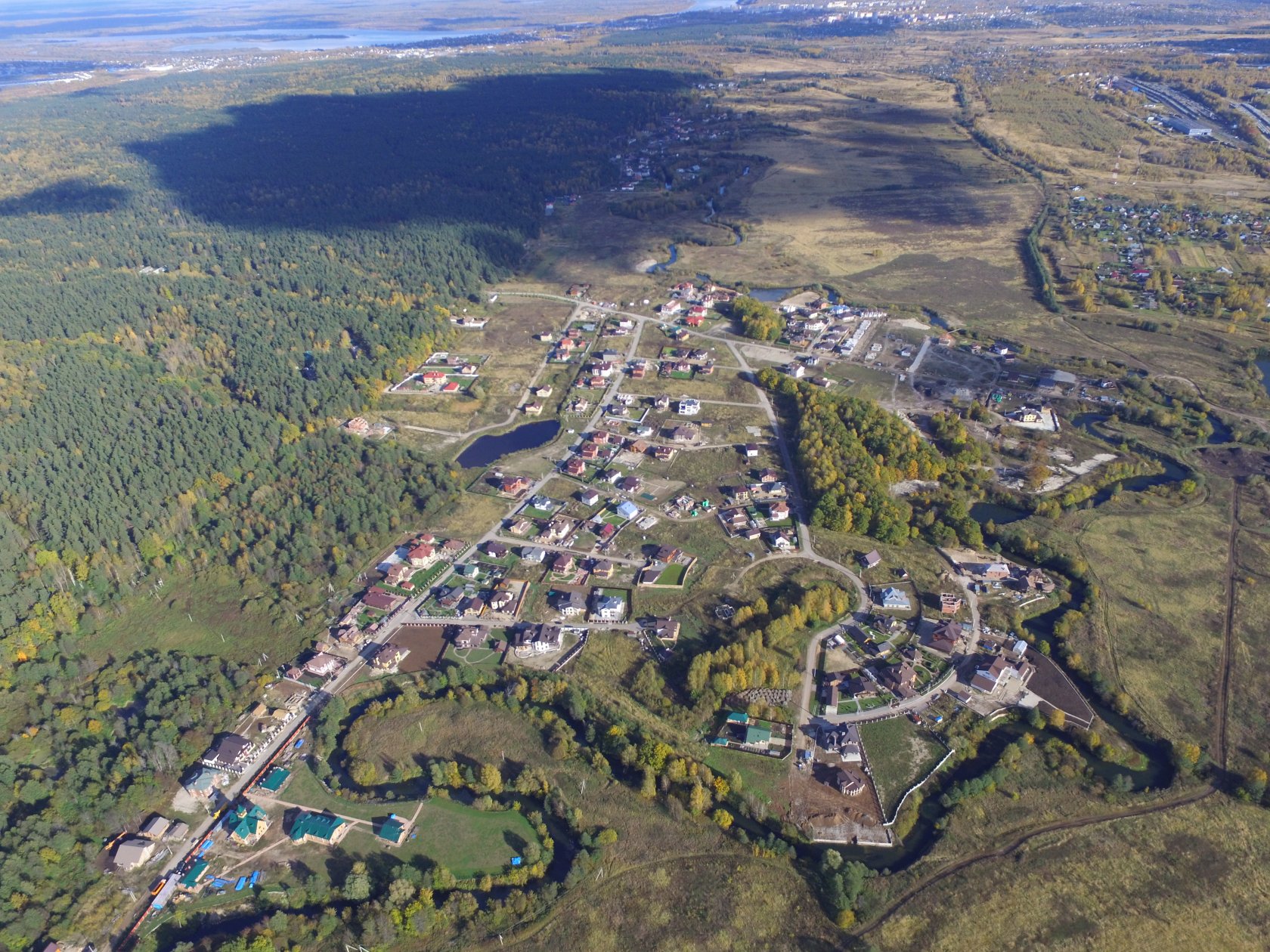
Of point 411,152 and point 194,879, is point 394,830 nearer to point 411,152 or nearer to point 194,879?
point 194,879

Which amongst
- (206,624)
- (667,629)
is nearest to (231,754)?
(206,624)

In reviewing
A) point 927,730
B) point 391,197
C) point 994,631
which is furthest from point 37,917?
point 391,197

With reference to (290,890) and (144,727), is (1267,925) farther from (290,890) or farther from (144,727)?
(144,727)

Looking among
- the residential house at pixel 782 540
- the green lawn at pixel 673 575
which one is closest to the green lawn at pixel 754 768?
the green lawn at pixel 673 575

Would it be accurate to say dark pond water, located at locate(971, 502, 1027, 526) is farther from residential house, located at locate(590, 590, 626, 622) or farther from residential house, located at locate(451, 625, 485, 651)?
residential house, located at locate(451, 625, 485, 651)

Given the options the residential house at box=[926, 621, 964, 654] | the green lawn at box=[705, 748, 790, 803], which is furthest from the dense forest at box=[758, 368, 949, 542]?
the green lawn at box=[705, 748, 790, 803]
